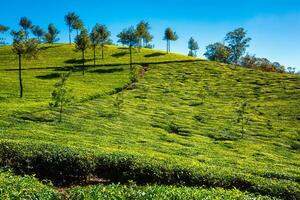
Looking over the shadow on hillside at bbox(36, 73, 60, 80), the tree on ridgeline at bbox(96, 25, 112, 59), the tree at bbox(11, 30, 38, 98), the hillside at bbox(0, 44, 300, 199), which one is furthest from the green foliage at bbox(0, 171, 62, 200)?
the tree on ridgeline at bbox(96, 25, 112, 59)

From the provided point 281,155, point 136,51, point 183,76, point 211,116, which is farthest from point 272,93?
point 136,51

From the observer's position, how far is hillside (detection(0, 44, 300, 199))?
112 ft

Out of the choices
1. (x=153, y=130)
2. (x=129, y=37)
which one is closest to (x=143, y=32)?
(x=129, y=37)

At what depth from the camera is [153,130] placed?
201 ft

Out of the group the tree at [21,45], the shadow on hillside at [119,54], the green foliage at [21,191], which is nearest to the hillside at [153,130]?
the green foliage at [21,191]

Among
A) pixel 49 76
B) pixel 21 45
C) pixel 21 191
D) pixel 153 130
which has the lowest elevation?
pixel 153 130

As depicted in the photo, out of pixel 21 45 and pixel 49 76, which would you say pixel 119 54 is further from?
pixel 21 45

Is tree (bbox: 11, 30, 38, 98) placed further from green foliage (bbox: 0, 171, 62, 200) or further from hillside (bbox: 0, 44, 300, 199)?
green foliage (bbox: 0, 171, 62, 200)

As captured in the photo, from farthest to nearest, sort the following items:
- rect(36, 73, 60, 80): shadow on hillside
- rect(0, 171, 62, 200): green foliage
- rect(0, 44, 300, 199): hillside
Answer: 1. rect(36, 73, 60, 80): shadow on hillside
2. rect(0, 44, 300, 199): hillside
3. rect(0, 171, 62, 200): green foliage

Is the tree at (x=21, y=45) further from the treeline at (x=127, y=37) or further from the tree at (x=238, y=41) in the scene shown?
the tree at (x=238, y=41)

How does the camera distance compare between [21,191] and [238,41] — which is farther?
[238,41]

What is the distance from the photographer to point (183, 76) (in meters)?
114

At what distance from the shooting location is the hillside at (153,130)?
34000mm

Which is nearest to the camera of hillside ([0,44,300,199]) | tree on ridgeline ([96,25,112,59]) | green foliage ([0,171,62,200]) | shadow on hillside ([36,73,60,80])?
green foliage ([0,171,62,200])
